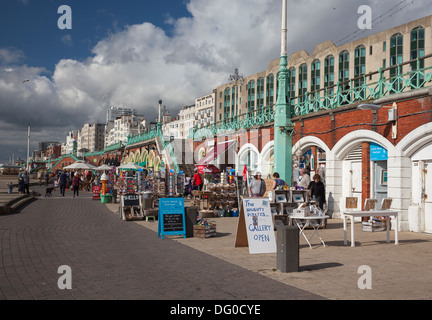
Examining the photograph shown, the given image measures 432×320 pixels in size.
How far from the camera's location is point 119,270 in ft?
24.8

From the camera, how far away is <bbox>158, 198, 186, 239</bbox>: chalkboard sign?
1185cm

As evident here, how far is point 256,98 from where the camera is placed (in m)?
85.4

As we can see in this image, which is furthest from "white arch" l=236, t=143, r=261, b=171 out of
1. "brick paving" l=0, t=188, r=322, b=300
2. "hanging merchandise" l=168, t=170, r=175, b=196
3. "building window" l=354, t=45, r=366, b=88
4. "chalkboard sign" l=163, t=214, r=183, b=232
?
"building window" l=354, t=45, r=366, b=88

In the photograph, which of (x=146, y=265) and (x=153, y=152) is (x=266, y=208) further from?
(x=153, y=152)

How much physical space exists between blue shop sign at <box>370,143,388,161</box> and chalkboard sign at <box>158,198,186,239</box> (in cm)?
741

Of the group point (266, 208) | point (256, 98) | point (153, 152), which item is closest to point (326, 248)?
point (266, 208)

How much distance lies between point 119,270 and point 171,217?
4566 millimetres

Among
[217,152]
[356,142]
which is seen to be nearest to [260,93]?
[217,152]

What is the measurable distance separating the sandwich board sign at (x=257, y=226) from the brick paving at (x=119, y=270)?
1.17m

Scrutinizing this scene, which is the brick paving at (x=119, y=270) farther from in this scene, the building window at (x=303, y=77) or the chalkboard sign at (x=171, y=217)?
the building window at (x=303, y=77)

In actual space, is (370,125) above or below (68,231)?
above

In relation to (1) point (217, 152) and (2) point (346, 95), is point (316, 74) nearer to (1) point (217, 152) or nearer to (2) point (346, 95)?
(1) point (217, 152)

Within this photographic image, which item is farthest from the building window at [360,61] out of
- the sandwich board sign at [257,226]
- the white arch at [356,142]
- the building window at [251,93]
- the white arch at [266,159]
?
the sandwich board sign at [257,226]
